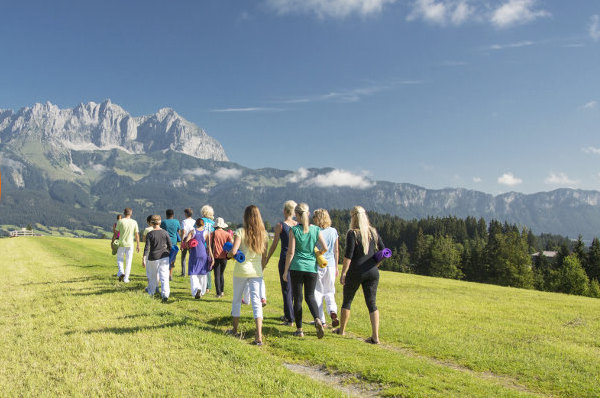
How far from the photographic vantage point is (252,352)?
26.8 feet

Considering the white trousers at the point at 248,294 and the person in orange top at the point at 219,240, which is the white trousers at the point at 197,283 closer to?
the person in orange top at the point at 219,240

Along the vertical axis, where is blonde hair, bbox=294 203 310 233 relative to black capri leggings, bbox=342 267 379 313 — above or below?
above

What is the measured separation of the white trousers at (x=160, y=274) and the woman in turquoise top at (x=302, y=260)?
5.78 meters

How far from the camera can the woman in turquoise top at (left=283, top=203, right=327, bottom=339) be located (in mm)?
9695

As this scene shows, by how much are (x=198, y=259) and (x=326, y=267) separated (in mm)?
Answer: 5628

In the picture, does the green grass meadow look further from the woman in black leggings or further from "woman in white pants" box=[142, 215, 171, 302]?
the woman in black leggings

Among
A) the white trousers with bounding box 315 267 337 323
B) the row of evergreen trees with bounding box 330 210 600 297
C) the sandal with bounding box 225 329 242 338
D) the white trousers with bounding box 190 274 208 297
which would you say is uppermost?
the white trousers with bounding box 315 267 337 323

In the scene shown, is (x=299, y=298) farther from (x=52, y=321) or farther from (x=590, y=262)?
(x=590, y=262)

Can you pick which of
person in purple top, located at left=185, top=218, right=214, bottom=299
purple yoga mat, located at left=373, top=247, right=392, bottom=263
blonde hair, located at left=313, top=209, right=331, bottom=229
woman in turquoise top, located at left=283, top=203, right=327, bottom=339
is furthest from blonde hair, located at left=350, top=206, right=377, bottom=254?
person in purple top, located at left=185, top=218, right=214, bottom=299

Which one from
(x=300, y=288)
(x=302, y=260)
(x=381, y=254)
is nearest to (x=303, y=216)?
(x=302, y=260)

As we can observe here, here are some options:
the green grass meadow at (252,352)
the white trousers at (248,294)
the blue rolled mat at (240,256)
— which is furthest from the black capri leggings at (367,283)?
the blue rolled mat at (240,256)

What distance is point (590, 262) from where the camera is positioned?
72188mm

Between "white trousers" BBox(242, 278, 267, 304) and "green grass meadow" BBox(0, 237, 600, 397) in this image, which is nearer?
"green grass meadow" BBox(0, 237, 600, 397)

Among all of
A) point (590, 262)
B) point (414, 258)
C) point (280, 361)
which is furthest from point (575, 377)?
point (414, 258)
